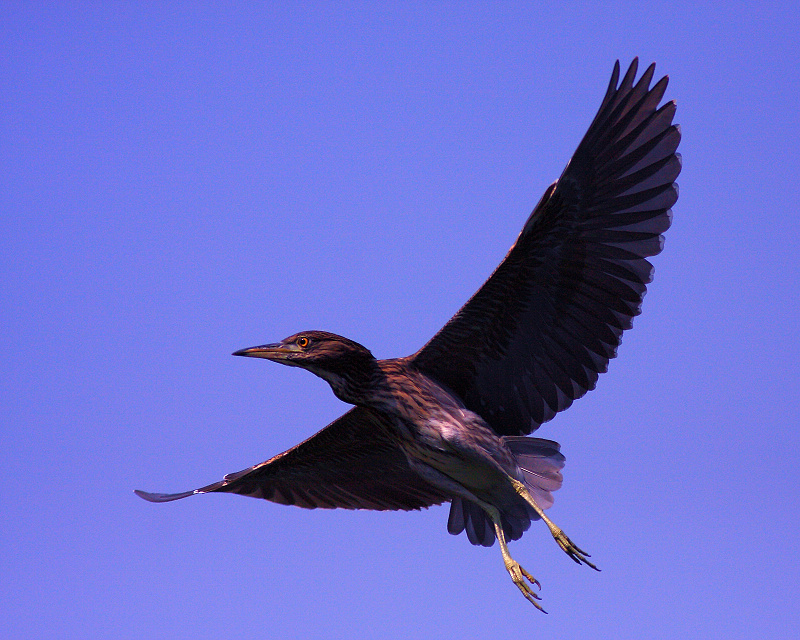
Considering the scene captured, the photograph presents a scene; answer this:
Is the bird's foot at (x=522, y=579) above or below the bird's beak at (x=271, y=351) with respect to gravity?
below

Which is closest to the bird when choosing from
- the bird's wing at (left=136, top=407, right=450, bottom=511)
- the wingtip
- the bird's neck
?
the bird's neck

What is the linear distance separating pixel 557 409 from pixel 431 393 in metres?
1.05

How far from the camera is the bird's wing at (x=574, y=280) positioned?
7.54 m

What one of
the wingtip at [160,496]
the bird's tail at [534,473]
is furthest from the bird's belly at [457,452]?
the wingtip at [160,496]

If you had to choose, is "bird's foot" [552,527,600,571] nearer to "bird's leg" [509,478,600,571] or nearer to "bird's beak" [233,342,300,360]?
"bird's leg" [509,478,600,571]

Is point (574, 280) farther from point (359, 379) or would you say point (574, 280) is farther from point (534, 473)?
point (359, 379)

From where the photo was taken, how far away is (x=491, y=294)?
795 centimetres

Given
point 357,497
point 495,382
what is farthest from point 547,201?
point 357,497

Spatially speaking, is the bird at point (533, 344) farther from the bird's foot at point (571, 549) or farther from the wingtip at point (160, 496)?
the wingtip at point (160, 496)

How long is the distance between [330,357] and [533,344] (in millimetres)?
1632

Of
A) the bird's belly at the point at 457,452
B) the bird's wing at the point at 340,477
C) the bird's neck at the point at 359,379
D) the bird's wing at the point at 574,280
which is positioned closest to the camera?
the bird's wing at the point at 574,280

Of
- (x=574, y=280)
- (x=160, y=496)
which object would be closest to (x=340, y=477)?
(x=160, y=496)

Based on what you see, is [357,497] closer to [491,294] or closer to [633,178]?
[491,294]

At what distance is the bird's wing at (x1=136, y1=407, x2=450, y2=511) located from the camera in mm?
9336
